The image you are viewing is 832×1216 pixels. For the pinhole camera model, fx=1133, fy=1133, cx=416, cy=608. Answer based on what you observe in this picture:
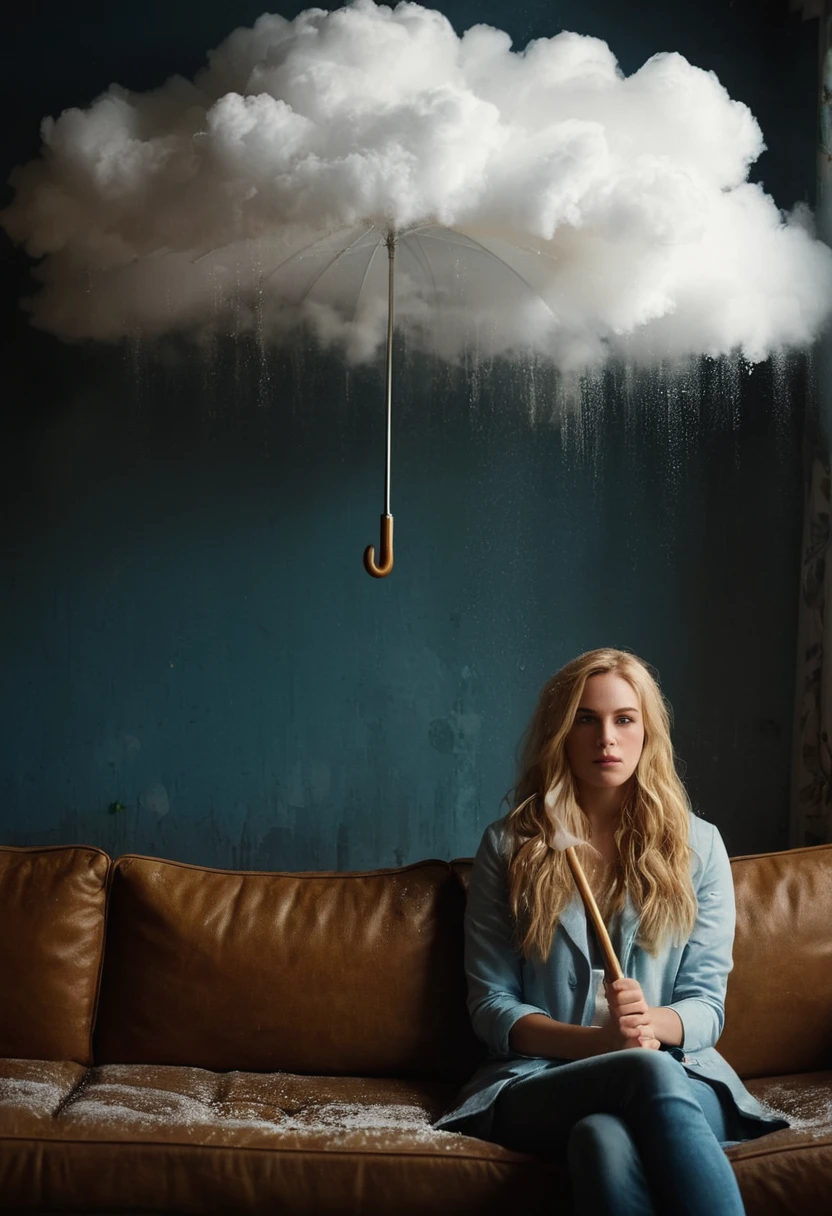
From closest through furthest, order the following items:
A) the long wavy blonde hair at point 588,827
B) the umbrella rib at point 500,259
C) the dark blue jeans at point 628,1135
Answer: the dark blue jeans at point 628,1135 → the long wavy blonde hair at point 588,827 → the umbrella rib at point 500,259

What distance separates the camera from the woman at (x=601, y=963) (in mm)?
1448

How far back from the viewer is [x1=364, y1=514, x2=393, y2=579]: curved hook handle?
233 centimetres

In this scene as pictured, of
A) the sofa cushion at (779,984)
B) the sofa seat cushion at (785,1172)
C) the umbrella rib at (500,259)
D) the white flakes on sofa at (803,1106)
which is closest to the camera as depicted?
the sofa seat cushion at (785,1172)

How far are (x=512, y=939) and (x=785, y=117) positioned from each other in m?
1.79

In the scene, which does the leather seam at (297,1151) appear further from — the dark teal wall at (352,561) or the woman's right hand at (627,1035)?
the dark teal wall at (352,561)

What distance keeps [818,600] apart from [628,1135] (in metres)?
1.34

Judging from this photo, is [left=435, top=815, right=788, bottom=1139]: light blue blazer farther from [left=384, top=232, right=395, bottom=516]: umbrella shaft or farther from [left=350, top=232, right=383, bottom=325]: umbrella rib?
[left=350, top=232, right=383, bottom=325]: umbrella rib

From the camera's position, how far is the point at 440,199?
2.14m

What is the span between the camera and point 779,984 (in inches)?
76.0

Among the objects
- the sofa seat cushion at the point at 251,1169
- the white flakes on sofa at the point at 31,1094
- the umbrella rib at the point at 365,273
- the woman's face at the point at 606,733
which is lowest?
the sofa seat cushion at the point at 251,1169

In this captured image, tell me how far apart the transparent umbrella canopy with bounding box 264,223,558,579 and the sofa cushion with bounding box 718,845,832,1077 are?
3.20 feet

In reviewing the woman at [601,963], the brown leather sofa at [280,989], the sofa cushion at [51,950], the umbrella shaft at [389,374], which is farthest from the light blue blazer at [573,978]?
the umbrella shaft at [389,374]

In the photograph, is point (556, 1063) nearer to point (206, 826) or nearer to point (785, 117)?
point (206, 826)

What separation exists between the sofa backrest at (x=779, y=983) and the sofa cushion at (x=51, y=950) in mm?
1091
